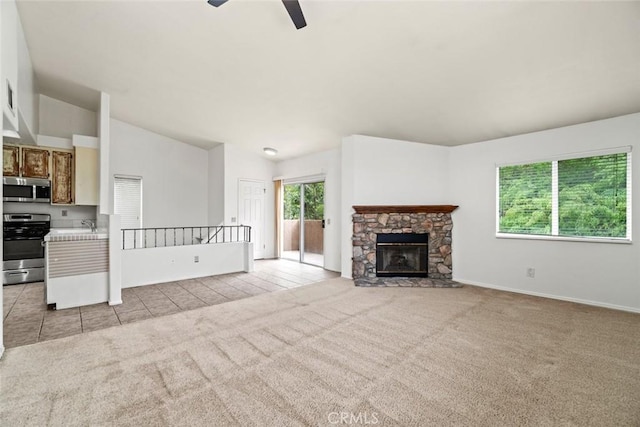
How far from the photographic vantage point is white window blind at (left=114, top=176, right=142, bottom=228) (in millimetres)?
6055

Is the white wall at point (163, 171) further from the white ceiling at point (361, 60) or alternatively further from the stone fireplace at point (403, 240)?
the stone fireplace at point (403, 240)

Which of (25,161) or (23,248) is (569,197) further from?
(23,248)

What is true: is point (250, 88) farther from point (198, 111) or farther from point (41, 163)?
point (41, 163)

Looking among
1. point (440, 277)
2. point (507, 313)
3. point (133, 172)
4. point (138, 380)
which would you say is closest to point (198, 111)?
point (133, 172)

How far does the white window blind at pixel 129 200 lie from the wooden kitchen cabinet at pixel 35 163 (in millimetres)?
1250

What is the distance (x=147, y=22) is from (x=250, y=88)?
138 centimetres

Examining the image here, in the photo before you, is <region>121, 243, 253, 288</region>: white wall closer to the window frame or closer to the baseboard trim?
the window frame

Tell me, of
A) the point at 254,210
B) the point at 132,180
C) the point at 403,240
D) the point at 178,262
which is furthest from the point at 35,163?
the point at 403,240

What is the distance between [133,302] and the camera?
3879 mm

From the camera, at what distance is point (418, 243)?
528cm

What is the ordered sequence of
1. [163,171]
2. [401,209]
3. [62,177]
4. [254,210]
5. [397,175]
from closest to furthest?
1. [62,177]
2. [401,209]
3. [397,175]
4. [163,171]
5. [254,210]

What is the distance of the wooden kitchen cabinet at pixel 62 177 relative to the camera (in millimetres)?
4883

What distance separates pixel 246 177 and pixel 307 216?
5.99 ft

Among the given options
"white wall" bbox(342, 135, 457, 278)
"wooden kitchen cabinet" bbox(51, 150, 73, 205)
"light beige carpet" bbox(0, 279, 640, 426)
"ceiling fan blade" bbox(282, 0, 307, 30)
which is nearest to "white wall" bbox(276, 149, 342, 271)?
"white wall" bbox(342, 135, 457, 278)
